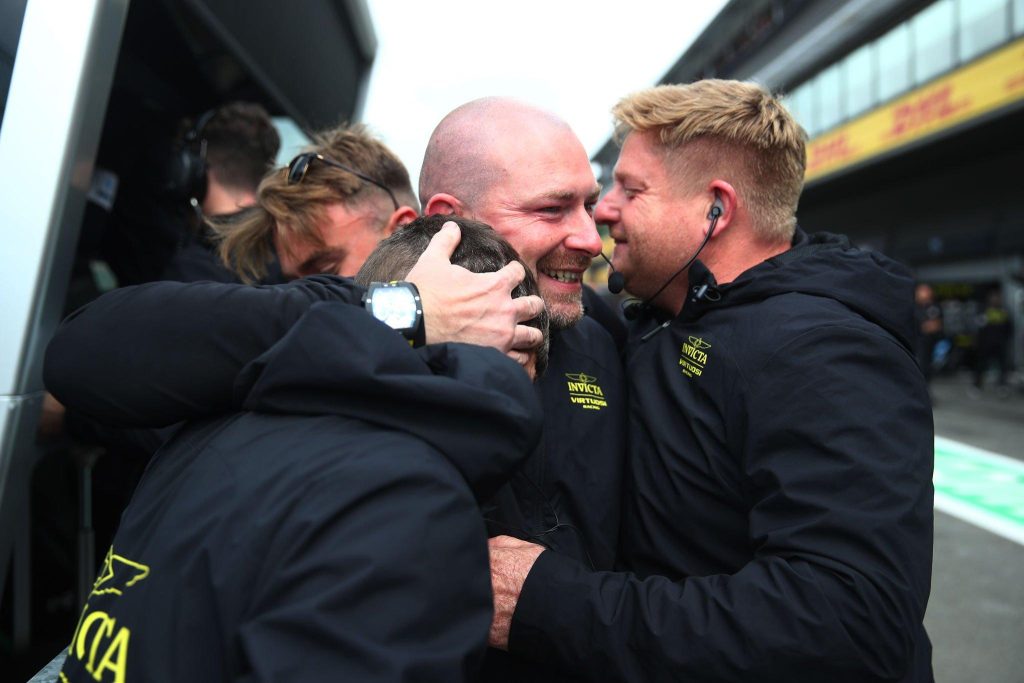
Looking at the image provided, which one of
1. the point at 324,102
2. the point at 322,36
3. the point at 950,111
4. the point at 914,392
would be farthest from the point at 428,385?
the point at 950,111

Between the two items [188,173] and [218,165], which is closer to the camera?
[188,173]

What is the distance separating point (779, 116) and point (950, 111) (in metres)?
14.7

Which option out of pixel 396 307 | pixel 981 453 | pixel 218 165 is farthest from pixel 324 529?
pixel 981 453

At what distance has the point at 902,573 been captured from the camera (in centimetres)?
122

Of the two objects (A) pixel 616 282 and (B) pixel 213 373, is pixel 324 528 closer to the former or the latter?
(B) pixel 213 373

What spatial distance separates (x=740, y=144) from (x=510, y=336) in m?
1.04

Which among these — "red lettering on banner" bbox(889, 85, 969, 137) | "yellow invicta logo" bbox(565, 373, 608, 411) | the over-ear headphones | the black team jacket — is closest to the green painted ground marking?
"yellow invicta logo" bbox(565, 373, 608, 411)

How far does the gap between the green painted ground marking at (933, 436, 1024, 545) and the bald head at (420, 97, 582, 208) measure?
4.75m

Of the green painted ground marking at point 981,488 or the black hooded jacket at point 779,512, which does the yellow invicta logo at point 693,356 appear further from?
the green painted ground marking at point 981,488

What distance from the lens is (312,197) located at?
2.32 metres

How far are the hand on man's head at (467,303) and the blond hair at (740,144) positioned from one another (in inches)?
33.7

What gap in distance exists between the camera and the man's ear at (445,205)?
184 centimetres

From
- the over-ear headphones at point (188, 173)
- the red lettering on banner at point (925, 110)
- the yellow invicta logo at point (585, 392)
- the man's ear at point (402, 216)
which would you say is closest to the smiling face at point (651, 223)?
the yellow invicta logo at point (585, 392)

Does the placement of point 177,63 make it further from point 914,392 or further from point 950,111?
point 950,111
